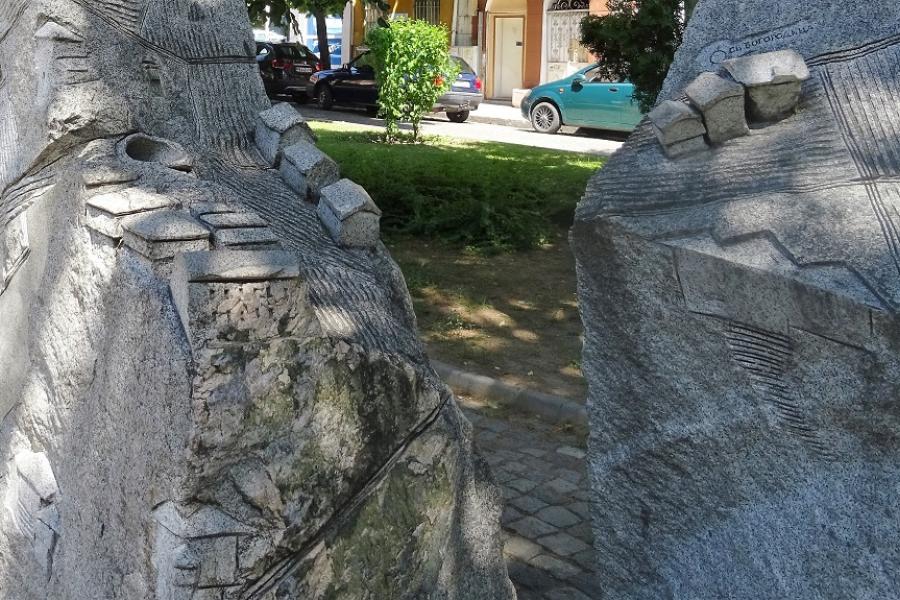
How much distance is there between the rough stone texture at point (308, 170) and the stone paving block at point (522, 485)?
198 cm

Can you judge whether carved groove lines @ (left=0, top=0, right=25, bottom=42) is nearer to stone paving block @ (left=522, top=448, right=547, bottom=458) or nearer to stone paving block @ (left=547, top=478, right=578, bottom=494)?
stone paving block @ (left=547, top=478, right=578, bottom=494)

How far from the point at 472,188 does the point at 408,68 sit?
4807mm

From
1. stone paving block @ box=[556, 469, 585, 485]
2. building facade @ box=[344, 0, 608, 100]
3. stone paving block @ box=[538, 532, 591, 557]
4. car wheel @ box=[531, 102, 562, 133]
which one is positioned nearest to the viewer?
stone paving block @ box=[538, 532, 591, 557]

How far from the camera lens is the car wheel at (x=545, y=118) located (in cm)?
1673

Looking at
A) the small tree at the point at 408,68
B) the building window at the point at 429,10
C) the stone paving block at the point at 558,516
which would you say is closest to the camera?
the stone paving block at the point at 558,516

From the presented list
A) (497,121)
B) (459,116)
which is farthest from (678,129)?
(497,121)

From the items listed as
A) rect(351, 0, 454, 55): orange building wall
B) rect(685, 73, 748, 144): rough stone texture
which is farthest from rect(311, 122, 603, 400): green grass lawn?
rect(351, 0, 454, 55): orange building wall

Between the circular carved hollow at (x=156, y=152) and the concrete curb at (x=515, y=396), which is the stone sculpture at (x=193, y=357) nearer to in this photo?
the circular carved hollow at (x=156, y=152)

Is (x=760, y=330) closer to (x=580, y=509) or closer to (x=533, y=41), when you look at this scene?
(x=580, y=509)

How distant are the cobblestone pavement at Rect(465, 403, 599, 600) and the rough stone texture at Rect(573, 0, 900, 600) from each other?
0.70 m

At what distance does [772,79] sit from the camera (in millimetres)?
2580

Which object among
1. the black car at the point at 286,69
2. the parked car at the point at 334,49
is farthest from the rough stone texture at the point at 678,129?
the parked car at the point at 334,49

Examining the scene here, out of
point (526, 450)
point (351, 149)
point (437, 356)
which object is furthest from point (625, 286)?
point (351, 149)

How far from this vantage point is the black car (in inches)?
802
